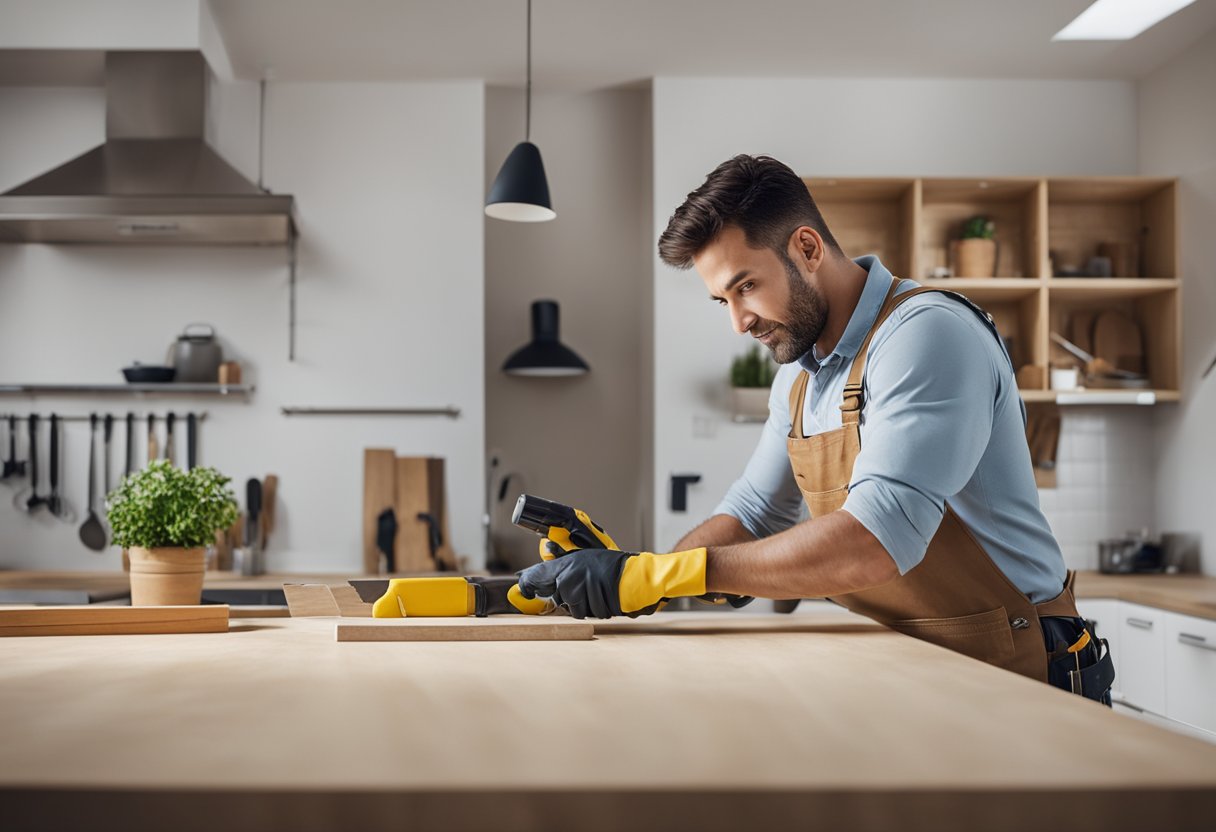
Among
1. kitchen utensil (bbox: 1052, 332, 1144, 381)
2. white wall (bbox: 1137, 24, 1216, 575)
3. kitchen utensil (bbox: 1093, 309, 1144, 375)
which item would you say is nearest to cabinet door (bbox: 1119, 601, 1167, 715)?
white wall (bbox: 1137, 24, 1216, 575)

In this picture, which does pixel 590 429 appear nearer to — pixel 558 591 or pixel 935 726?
pixel 558 591

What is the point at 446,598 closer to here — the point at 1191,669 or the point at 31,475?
the point at 1191,669

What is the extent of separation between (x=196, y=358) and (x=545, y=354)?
1.37m

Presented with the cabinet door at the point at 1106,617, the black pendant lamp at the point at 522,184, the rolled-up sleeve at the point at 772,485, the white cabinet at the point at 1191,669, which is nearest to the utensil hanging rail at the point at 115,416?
the black pendant lamp at the point at 522,184

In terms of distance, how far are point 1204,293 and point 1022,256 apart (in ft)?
2.18

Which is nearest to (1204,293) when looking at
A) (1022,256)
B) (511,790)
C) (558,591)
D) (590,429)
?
(1022,256)

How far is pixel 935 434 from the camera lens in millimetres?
1294

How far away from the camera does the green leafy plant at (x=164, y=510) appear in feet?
5.55

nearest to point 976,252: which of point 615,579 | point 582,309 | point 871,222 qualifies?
point 871,222

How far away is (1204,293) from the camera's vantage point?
3.62 metres

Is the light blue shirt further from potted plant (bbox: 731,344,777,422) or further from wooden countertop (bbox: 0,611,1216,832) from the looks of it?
potted plant (bbox: 731,344,777,422)

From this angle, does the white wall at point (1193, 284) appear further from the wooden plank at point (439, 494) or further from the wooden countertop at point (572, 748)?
the wooden countertop at point (572, 748)

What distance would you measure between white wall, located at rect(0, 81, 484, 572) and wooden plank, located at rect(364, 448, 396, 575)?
105mm

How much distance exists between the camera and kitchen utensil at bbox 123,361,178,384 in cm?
369
